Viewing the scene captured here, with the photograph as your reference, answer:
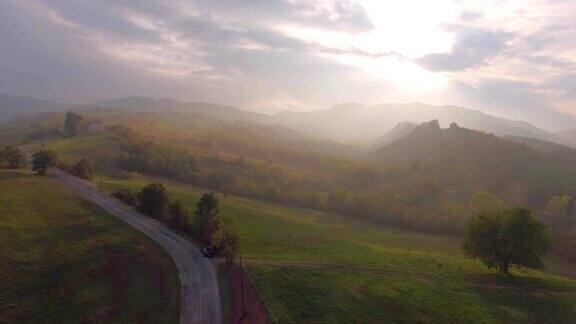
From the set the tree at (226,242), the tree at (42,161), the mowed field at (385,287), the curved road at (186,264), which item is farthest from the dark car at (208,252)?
the tree at (42,161)

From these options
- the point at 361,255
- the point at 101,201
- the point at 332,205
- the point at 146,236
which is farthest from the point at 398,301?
the point at 332,205

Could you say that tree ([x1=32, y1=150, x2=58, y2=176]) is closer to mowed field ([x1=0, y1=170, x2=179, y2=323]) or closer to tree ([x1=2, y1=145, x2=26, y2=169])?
tree ([x1=2, y1=145, x2=26, y2=169])

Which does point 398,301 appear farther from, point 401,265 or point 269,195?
point 269,195

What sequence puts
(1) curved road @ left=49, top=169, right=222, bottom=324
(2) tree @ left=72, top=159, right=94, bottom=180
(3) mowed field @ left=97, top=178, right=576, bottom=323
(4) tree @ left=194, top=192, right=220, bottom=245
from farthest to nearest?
(2) tree @ left=72, top=159, right=94, bottom=180 → (4) tree @ left=194, top=192, right=220, bottom=245 → (3) mowed field @ left=97, top=178, right=576, bottom=323 → (1) curved road @ left=49, top=169, right=222, bottom=324

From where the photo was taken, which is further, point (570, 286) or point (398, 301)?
point (570, 286)

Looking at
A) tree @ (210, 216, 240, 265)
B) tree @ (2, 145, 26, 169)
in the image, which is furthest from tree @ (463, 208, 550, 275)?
tree @ (2, 145, 26, 169)

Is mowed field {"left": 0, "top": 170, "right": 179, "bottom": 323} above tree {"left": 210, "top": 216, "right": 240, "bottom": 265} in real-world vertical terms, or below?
below
